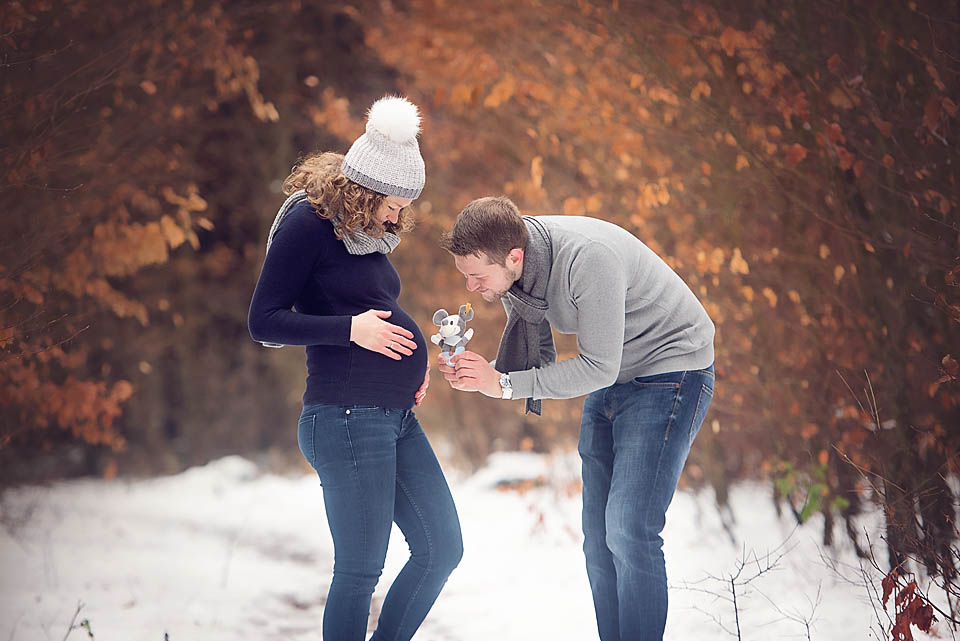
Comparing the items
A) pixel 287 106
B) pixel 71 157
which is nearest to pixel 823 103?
pixel 71 157

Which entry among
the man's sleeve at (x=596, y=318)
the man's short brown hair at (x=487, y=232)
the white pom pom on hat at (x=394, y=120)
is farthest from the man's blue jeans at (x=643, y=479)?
the white pom pom on hat at (x=394, y=120)

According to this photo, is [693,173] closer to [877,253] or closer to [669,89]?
[669,89]

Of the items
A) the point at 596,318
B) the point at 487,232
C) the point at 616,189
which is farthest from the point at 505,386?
the point at 616,189

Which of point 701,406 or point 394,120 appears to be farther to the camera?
point 701,406

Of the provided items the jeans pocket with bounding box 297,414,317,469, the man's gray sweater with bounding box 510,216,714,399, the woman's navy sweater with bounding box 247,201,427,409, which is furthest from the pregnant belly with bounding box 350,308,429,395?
the man's gray sweater with bounding box 510,216,714,399

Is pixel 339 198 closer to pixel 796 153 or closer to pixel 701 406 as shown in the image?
pixel 701 406

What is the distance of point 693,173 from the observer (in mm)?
4051

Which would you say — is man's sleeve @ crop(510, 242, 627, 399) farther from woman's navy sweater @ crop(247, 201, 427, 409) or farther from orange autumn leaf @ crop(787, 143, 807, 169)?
orange autumn leaf @ crop(787, 143, 807, 169)

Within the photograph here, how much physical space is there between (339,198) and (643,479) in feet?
3.39

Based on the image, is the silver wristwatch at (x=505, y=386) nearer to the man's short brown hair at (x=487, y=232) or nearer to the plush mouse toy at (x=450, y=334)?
the plush mouse toy at (x=450, y=334)

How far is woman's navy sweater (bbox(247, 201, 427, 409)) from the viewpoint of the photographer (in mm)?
2053

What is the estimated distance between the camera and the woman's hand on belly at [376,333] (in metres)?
2.08

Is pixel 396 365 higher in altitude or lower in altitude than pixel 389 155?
lower

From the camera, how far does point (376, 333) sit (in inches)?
82.0
